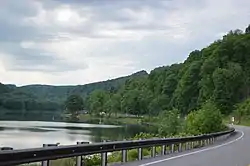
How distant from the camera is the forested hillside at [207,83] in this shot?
142m

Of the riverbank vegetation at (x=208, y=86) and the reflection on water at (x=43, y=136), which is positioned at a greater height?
the riverbank vegetation at (x=208, y=86)

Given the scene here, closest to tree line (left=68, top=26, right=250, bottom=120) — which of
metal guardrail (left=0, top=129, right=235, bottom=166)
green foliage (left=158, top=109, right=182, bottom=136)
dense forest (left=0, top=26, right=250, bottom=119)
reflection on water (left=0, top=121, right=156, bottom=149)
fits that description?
dense forest (left=0, top=26, right=250, bottom=119)

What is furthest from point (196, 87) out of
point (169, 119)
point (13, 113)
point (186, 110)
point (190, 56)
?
point (169, 119)

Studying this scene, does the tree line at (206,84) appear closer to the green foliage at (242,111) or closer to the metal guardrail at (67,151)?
the green foliage at (242,111)

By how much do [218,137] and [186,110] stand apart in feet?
→ 389

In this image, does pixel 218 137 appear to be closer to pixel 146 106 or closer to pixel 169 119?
pixel 169 119

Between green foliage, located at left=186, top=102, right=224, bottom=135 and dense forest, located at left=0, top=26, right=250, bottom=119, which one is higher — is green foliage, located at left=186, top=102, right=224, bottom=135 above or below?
below

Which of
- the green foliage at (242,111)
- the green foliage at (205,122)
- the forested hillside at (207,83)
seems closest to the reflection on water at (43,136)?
the green foliage at (205,122)

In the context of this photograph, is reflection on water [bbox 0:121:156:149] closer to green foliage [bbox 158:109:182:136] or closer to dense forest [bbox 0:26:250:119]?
green foliage [bbox 158:109:182:136]

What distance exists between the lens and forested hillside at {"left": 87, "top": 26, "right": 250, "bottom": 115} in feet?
465

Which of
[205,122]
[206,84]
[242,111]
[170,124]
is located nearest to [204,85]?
[206,84]

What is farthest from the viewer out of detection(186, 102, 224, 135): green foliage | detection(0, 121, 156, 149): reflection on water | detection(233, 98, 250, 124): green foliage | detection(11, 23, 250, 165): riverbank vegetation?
detection(11, 23, 250, 165): riverbank vegetation

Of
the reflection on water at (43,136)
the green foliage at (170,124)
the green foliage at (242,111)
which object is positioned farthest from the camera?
the green foliage at (242,111)

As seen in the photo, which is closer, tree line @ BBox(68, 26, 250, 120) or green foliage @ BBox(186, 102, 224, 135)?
green foliage @ BBox(186, 102, 224, 135)
